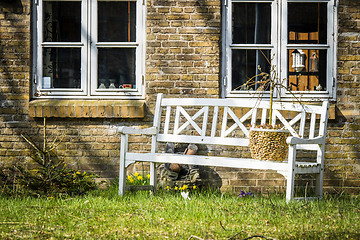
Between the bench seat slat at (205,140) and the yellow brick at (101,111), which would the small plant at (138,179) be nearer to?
the bench seat slat at (205,140)

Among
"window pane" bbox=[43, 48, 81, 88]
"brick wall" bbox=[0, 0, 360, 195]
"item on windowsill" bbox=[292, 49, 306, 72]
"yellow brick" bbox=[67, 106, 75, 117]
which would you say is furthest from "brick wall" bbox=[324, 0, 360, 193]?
"window pane" bbox=[43, 48, 81, 88]

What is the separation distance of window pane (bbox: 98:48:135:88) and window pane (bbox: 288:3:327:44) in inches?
77.8

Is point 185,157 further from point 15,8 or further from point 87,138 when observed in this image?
point 15,8

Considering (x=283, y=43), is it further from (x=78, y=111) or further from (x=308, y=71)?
(x=78, y=111)

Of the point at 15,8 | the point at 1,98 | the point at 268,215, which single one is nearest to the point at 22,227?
the point at 268,215

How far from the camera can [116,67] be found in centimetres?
588

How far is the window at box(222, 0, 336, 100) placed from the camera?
18.8 feet

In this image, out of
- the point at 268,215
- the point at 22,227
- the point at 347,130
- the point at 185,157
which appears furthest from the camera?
the point at 347,130

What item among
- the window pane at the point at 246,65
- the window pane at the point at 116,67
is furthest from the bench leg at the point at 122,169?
the window pane at the point at 246,65

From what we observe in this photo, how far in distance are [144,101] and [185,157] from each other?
3.91ft

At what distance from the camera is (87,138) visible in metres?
5.79

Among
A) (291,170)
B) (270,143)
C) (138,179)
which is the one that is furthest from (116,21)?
(291,170)

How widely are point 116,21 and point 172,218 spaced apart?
2963mm

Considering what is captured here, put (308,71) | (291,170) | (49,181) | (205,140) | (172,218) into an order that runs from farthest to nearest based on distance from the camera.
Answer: (308,71), (205,140), (49,181), (291,170), (172,218)
